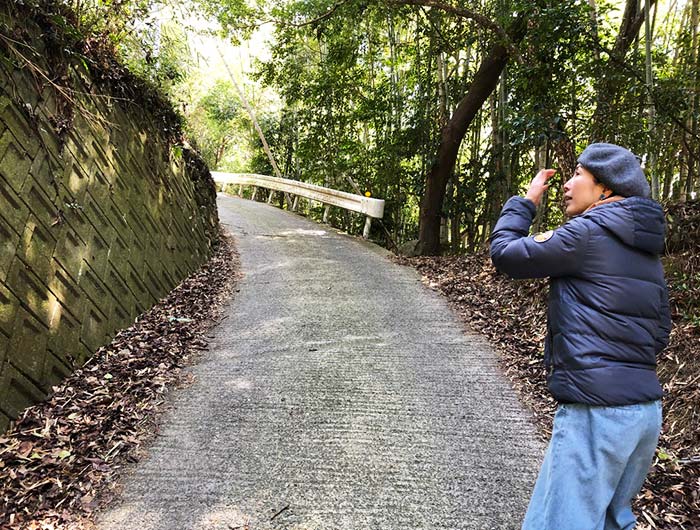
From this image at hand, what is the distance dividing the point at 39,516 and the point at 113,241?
9.31 ft

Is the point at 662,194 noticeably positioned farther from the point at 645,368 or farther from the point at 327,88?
the point at 327,88

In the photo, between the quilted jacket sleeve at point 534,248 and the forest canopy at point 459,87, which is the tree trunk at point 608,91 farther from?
the quilted jacket sleeve at point 534,248

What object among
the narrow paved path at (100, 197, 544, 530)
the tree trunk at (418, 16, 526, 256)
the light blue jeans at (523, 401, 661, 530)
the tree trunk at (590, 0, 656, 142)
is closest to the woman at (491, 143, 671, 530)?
the light blue jeans at (523, 401, 661, 530)

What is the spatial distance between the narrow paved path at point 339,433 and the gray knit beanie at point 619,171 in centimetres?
176

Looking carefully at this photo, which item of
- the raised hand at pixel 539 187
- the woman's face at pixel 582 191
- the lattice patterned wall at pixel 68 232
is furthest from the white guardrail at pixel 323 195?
the woman's face at pixel 582 191

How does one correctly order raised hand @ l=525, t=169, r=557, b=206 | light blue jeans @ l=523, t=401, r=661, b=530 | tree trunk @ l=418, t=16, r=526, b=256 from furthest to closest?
tree trunk @ l=418, t=16, r=526, b=256, raised hand @ l=525, t=169, r=557, b=206, light blue jeans @ l=523, t=401, r=661, b=530

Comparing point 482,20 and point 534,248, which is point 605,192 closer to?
point 534,248

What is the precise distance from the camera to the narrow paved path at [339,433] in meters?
2.70

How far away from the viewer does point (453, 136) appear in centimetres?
897

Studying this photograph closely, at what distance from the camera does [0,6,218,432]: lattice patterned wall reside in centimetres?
343

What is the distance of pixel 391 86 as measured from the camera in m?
11.3

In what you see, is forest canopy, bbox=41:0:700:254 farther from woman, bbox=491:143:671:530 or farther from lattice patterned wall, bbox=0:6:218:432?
woman, bbox=491:143:671:530

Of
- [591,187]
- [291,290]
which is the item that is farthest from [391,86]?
[591,187]

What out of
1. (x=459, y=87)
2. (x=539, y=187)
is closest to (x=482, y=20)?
(x=459, y=87)
